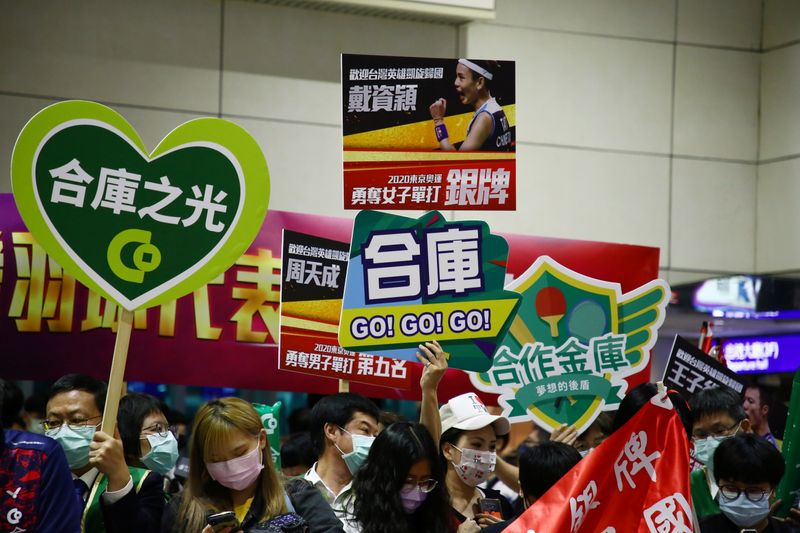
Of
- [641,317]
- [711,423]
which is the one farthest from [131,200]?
[641,317]

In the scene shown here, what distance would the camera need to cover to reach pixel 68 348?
6.62m

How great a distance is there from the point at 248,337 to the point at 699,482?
2673 millimetres

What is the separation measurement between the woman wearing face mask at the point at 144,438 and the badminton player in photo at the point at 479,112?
5.47ft

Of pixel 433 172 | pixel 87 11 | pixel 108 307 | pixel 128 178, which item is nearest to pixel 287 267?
pixel 433 172

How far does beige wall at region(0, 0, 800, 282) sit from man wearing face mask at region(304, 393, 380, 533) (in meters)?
3.69

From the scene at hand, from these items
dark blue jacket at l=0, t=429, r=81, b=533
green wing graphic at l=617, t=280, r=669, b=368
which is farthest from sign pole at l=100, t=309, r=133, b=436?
green wing graphic at l=617, t=280, r=669, b=368

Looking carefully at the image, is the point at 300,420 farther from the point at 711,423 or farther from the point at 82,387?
the point at 82,387

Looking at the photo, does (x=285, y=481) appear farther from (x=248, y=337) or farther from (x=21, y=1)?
(x=21, y=1)

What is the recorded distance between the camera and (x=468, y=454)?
4684mm

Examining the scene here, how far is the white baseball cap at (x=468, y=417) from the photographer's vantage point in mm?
4727

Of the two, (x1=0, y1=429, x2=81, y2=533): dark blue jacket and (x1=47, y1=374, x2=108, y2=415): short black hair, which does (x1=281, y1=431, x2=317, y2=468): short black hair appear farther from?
(x1=0, y1=429, x2=81, y2=533): dark blue jacket

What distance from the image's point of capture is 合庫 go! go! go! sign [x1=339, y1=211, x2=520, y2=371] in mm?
5094

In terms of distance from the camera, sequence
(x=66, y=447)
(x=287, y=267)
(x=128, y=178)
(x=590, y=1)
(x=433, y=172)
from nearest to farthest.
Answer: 1. (x=128, y=178)
2. (x=66, y=447)
3. (x=433, y=172)
4. (x=287, y=267)
5. (x=590, y=1)

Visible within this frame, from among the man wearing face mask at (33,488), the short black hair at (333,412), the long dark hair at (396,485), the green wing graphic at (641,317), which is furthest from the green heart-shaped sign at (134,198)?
the green wing graphic at (641,317)
